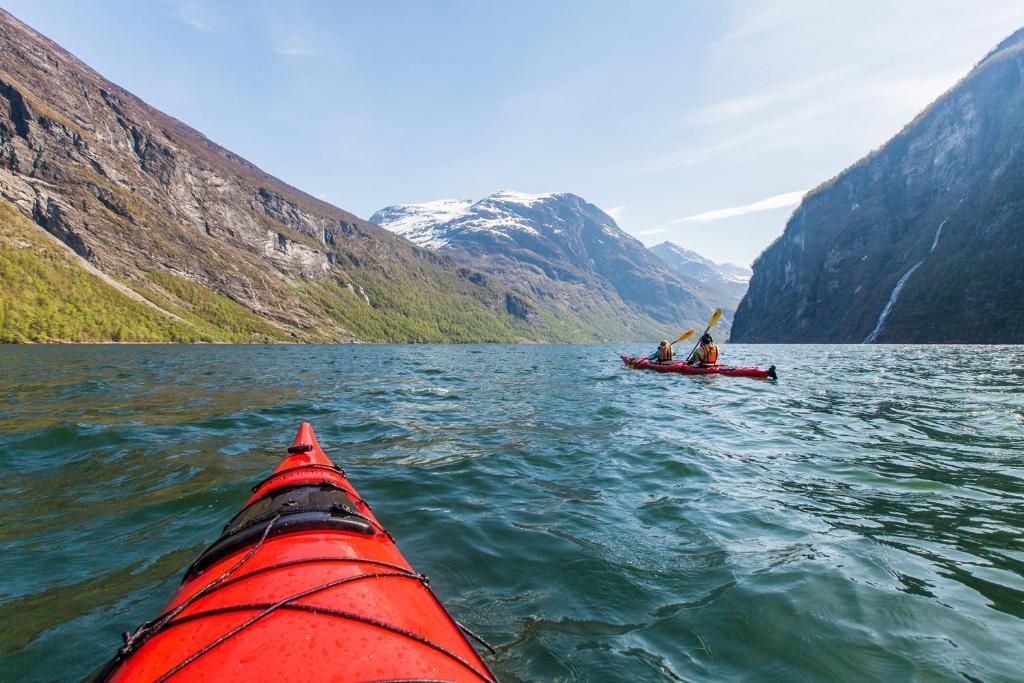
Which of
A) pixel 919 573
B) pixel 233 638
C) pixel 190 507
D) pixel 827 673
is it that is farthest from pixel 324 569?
pixel 919 573

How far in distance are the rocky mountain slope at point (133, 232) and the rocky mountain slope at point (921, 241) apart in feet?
452

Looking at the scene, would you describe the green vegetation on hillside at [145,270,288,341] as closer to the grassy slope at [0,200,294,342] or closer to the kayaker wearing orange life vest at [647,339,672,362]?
the grassy slope at [0,200,294,342]

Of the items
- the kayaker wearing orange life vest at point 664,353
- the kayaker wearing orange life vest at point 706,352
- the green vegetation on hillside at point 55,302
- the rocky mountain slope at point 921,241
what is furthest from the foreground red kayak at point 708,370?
the rocky mountain slope at point 921,241

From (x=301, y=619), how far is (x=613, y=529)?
5.23m

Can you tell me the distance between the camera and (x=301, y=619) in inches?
104

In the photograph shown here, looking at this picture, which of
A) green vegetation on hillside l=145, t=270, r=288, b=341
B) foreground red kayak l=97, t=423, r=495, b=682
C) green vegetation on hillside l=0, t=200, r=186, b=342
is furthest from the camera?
green vegetation on hillside l=145, t=270, r=288, b=341

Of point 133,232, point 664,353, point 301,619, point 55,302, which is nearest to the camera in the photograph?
point 301,619

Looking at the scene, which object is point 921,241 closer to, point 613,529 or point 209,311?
point 613,529

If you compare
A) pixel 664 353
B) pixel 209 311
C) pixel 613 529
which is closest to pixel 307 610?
pixel 613 529

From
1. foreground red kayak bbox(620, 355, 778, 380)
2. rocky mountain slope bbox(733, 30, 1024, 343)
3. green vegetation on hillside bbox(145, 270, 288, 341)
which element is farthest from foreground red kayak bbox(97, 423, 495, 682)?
green vegetation on hillside bbox(145, 270, 288, 341)

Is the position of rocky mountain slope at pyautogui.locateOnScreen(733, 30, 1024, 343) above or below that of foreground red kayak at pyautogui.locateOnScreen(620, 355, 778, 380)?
above

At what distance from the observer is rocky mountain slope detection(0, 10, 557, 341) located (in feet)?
292

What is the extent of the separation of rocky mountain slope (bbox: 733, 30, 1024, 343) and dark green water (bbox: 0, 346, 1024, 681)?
104 metres

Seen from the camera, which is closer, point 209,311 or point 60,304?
point 60,304
